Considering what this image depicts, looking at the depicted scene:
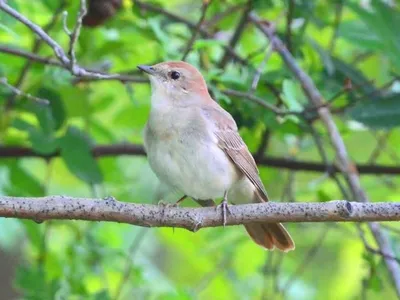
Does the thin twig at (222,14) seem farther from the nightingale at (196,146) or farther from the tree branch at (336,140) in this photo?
the nightingale at (196,146)

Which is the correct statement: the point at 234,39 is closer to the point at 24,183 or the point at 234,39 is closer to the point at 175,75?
the point at 175,75

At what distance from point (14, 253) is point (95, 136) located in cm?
299

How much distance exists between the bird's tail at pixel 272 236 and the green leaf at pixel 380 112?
2.36 ft

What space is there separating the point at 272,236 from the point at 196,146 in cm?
65

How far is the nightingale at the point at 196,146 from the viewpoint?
14.4 ft

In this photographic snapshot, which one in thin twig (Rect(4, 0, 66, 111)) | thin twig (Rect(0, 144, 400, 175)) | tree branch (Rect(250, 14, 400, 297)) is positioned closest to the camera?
tree branch (Rect(250, 14, 400, 297))

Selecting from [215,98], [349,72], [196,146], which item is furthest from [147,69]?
[349,72]

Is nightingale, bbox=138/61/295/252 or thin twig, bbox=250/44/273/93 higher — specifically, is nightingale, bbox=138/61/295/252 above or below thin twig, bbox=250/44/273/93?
below

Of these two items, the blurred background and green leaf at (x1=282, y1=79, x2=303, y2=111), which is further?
the blurred background

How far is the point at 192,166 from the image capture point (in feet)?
14.4

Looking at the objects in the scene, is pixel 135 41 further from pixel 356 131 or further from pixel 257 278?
pixel 257 278

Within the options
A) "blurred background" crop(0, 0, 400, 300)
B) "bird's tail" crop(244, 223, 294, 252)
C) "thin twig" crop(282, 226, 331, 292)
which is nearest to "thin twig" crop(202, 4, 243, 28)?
"blurred background" crop(0, 0, 400, 300)

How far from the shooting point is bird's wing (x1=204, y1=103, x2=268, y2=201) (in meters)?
4.55

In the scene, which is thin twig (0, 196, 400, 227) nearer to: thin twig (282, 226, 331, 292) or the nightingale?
the nightingale
